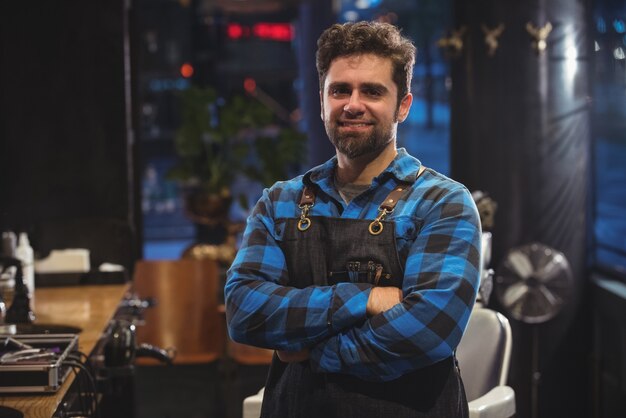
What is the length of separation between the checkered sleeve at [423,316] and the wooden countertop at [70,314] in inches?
30.5

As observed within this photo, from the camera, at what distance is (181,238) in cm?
874

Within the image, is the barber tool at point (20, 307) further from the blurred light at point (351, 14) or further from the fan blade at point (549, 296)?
the blurred light at point (351, 14)

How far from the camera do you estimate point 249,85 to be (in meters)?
8.00

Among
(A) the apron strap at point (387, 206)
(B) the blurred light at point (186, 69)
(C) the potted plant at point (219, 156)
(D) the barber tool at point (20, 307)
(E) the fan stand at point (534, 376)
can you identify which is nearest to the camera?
(A) the apron strap at point (387, 206)

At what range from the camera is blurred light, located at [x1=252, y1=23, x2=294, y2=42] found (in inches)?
320

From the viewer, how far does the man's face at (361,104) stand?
2.29 metres

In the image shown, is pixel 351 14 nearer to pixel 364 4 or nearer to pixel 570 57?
pixel 364 4

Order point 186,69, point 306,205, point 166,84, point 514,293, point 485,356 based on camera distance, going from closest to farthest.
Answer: point 306,205 → point 485,356 → point 514,293 → point 186,69 → point 166,84

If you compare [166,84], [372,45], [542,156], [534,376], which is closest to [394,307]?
[372,45]

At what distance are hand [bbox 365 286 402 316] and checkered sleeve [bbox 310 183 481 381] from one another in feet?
0.09

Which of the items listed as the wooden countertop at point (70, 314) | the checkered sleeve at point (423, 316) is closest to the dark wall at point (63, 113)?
the wooden countertop at point (70, 314)

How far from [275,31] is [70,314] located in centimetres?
472

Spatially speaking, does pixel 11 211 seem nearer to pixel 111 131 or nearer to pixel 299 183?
pixel 111 131

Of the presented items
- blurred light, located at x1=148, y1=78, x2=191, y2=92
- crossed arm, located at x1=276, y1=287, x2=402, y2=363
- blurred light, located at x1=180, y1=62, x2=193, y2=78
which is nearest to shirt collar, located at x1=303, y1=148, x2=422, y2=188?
crossed arm, located at x1=276, y1=287, x2=402, y2=363
